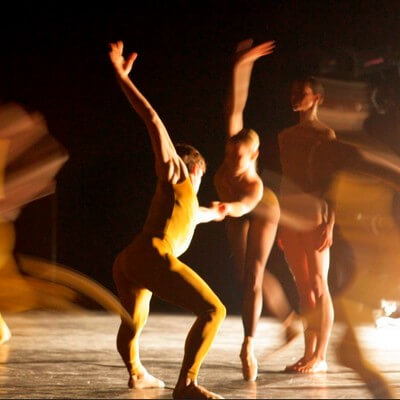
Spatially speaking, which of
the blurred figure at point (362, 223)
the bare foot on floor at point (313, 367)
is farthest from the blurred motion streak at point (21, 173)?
the blurred figure at point (362, 223)

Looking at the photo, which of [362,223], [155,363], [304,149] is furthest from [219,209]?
[362,223]

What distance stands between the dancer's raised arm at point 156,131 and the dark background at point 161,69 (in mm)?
1324

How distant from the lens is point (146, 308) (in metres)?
4.06

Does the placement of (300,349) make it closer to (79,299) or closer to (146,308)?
(146,308)

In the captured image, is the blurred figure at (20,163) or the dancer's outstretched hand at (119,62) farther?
the blurred figure at (20,163)

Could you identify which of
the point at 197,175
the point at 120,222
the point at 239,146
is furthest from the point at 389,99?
the point at 120,222

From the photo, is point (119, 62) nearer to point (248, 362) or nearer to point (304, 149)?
point (304, 149)

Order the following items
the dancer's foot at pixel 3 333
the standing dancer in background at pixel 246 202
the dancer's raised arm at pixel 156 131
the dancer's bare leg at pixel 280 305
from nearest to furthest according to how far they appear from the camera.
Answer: the dancer's raised arm at pixel 156 131
the standing dancer in background at pixel 246 202
the dancer's bare leg at pixel 280 305
the dancer's foot at pixel 3 333

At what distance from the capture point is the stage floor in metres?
4.11

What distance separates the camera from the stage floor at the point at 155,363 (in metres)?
4.11

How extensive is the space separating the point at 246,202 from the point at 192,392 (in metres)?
1.06

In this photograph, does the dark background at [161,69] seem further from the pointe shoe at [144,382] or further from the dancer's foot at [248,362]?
the pointe shoe at [144,382]

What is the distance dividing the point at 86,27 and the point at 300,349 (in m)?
2.98

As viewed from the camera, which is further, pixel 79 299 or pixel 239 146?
pixel 79 299
